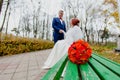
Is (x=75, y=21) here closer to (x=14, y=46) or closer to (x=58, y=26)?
(x=58, y=26)

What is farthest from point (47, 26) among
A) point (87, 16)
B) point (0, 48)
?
point (0, 48)

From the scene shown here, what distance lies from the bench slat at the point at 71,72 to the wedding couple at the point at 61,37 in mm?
3043

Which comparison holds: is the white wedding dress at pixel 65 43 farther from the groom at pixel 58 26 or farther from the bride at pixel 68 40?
the groom at pixel 58 26

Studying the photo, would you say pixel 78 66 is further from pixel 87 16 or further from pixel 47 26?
pixel 47 26

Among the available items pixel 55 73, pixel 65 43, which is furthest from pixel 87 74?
pixel 65 43

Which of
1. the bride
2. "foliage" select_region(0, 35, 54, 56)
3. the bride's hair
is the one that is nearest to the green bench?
the bride's hair

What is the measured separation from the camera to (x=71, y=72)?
2039 mm

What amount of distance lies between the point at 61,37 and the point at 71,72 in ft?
18.4

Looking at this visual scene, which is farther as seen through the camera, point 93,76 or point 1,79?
point 1,79

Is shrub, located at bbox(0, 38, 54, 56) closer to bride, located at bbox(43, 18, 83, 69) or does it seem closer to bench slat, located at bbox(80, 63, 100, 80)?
bride, located at bbox(43, 18, 83, 69)

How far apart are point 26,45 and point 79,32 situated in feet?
48.8

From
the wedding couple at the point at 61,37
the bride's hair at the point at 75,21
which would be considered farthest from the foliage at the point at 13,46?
the bride's hair at the point at 75,21

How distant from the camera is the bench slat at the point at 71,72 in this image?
185 cm

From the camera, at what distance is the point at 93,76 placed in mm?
1794
